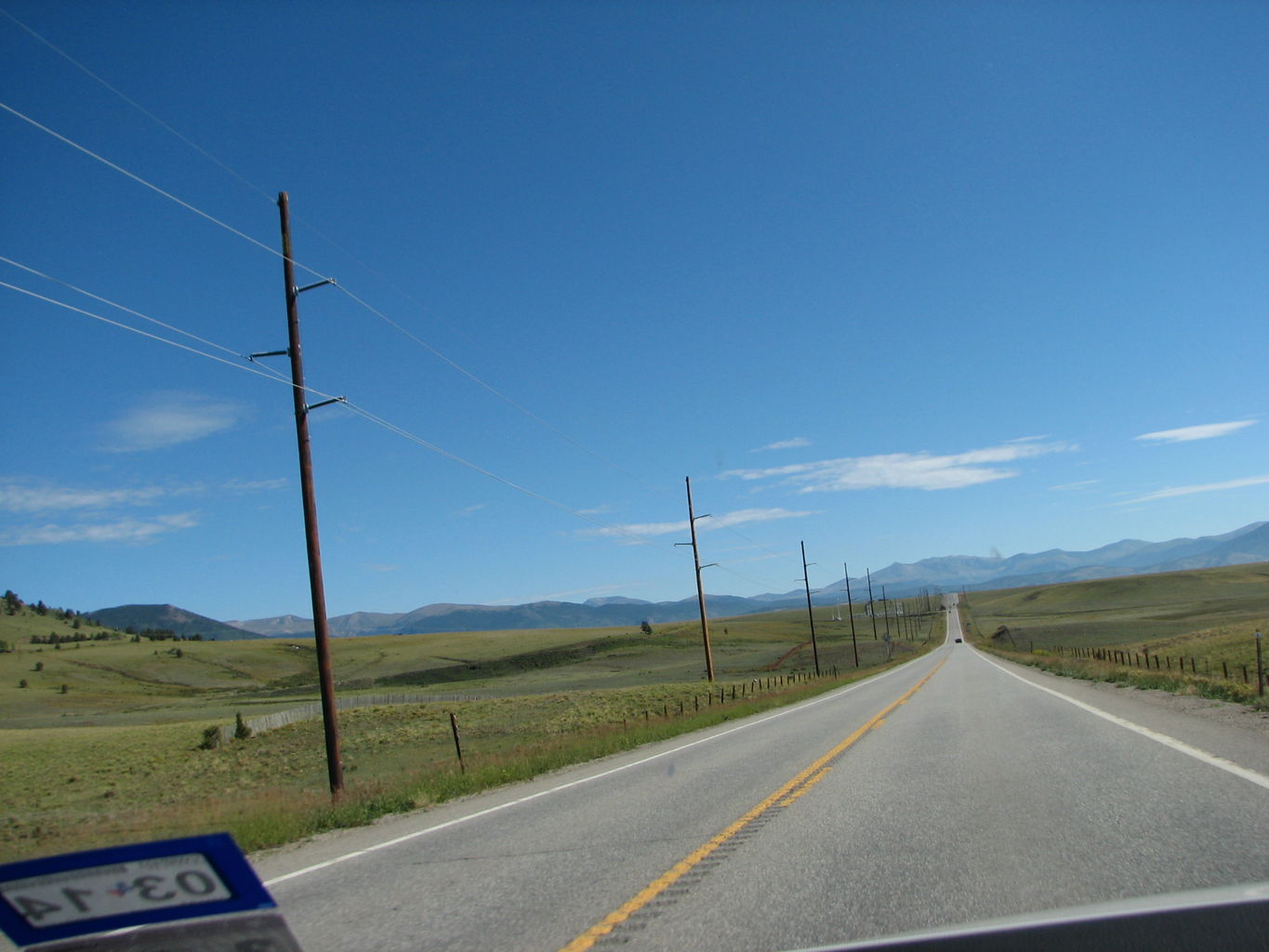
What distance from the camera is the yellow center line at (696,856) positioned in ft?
19.0

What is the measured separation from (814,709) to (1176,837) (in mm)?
22401

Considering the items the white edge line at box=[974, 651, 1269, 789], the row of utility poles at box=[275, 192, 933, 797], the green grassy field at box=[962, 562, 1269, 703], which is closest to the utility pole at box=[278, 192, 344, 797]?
the row of utility poles at box=[275, 192, 933, 797]

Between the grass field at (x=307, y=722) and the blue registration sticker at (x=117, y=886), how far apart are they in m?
9.39

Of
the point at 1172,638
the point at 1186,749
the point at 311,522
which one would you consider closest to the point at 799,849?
the point at 1186,749

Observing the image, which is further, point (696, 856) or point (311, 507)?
point (311, 507)

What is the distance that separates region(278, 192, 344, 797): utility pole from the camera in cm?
1688

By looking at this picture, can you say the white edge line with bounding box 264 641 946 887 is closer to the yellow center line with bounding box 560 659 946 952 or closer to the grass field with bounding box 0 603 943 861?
the grass field with bounding box 0 603 943 861

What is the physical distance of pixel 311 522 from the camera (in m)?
17.5

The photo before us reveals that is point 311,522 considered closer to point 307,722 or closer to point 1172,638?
point 307,722

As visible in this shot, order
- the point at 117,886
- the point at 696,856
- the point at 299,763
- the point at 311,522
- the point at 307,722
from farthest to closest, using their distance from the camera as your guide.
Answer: the point at 307,722
the point at 299,763
the point at 311,522
the point at 696,856
the point at 117,886

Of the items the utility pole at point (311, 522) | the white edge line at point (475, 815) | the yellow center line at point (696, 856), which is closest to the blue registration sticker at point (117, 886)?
the yellow center line at point (696, 856)

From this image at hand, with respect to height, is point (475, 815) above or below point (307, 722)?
above

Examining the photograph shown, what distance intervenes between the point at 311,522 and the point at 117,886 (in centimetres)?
1549

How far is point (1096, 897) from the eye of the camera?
5.68 meters
